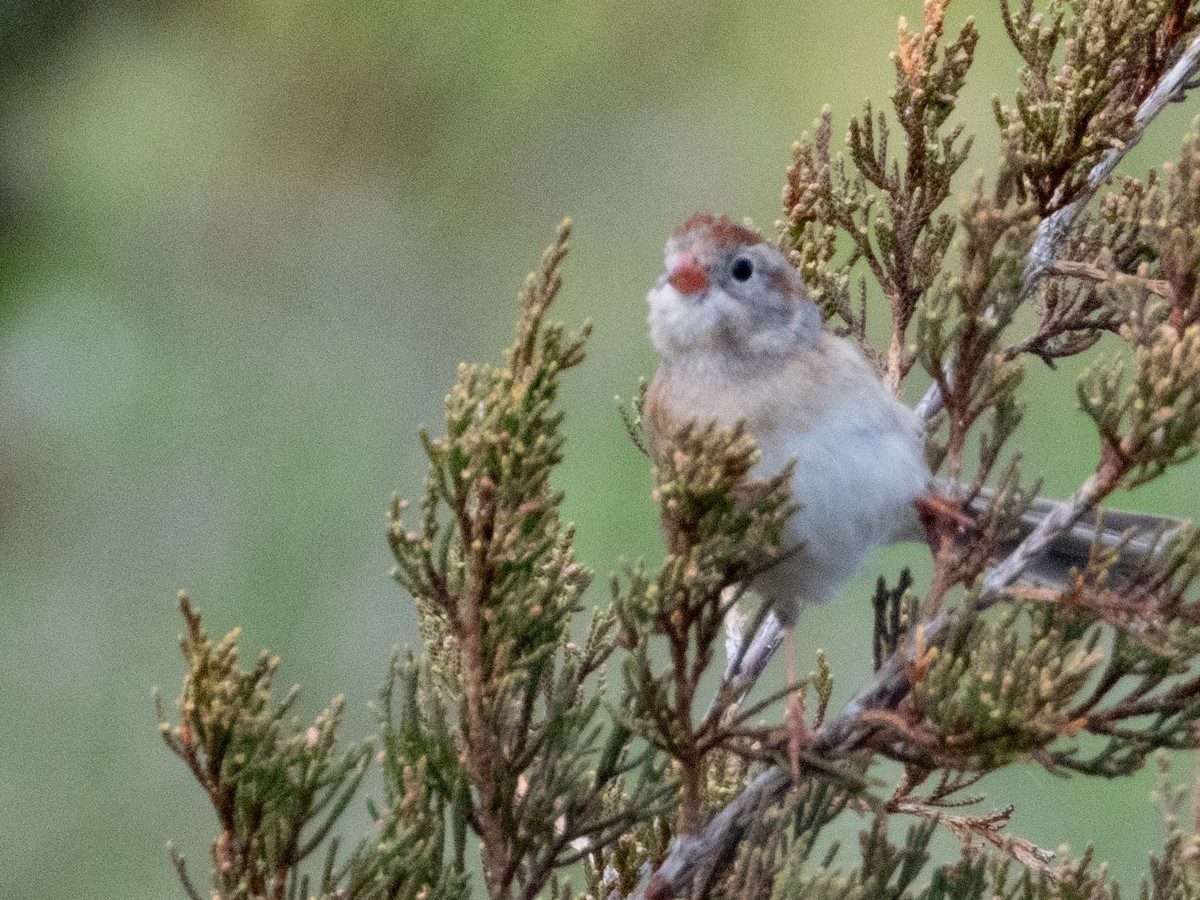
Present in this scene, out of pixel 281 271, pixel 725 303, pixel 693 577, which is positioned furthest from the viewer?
pixel 281 271

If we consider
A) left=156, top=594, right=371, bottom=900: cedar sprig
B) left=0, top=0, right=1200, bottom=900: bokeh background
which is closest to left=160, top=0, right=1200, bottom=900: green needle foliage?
left=156, top=594, right=371, bottom=900: cedar sprig

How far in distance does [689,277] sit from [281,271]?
2.30m

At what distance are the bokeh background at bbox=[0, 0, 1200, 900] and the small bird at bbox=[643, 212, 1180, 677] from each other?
1.59 meters

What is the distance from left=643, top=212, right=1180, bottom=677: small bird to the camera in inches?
52.1

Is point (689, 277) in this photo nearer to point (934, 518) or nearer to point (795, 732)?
point (934, 518)

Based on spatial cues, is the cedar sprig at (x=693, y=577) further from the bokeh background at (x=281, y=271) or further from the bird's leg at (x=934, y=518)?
the bokeh background at (x=281, y=271)

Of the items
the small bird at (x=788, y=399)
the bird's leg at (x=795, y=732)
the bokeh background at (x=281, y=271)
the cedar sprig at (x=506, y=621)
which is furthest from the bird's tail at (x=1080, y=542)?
the bokeh background at (x=281, y=271)

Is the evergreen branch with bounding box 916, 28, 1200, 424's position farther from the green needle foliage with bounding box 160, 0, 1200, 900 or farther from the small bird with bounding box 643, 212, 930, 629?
the green needle foliage with bounding box 160, 0, 1200, 900

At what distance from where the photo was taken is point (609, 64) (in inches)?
138

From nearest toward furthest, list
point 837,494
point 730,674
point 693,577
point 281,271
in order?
1. point 693,577
2. point 730,674
3. point 837,494
4. point 281,271

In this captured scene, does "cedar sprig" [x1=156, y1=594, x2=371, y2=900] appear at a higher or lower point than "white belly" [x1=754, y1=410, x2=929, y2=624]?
lower

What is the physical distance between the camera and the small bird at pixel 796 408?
1324 millimetres

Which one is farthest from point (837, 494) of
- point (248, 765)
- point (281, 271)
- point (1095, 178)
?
point (281, 271)

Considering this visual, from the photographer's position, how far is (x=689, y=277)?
141 cm
